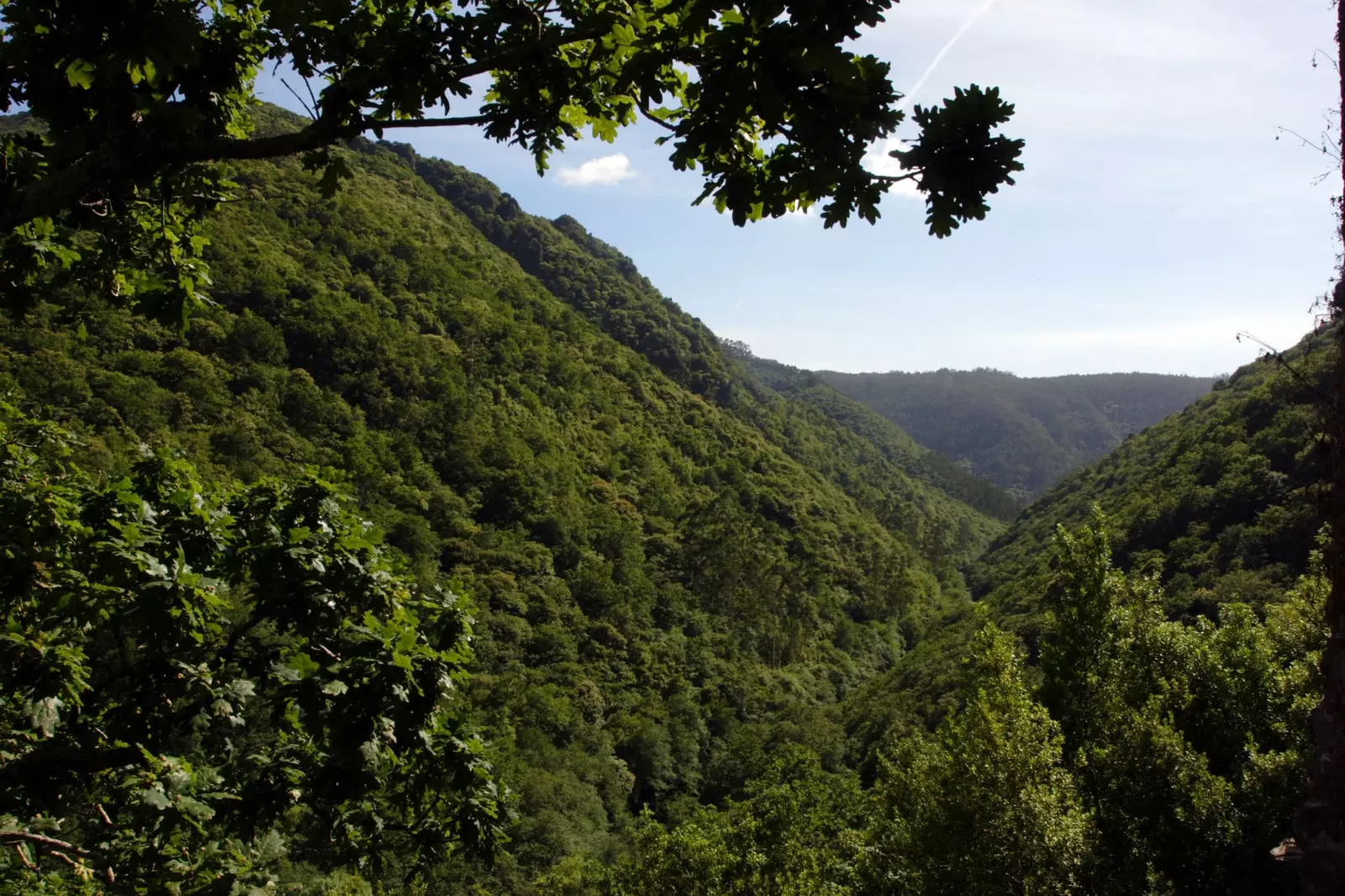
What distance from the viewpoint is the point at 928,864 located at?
45.1ft

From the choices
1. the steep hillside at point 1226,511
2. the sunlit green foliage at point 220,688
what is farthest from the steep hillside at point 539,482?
the sunlit green foliage at point 220,688

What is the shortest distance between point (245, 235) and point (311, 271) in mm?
6518

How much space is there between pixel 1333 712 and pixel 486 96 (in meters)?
7.65

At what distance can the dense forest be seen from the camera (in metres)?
3.88

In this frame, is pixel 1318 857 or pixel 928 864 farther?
pixel 928 864

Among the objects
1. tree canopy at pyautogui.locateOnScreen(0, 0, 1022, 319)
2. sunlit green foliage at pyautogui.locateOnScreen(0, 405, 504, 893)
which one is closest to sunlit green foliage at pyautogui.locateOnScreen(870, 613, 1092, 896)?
sunlit green foliage at pyautogui.locateOnScreen(0, 405, 504, 893)

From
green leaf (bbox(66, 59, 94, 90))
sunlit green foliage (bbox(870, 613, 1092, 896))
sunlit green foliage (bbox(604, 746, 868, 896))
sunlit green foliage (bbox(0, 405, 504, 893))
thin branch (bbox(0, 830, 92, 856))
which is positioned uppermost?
green leaf (bbox(66, 59, 94, 90))

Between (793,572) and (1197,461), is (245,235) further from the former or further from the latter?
(1197,461)

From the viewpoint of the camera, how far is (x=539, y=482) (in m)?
71.3

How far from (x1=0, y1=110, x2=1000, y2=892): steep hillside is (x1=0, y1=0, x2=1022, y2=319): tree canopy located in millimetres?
35309

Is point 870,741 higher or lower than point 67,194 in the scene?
lower

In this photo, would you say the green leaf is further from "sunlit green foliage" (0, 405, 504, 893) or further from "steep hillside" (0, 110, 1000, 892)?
"steep hillside" (0, 110, 1000, 892)

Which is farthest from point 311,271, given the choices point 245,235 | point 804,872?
point 804,872

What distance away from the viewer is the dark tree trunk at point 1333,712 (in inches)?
230
